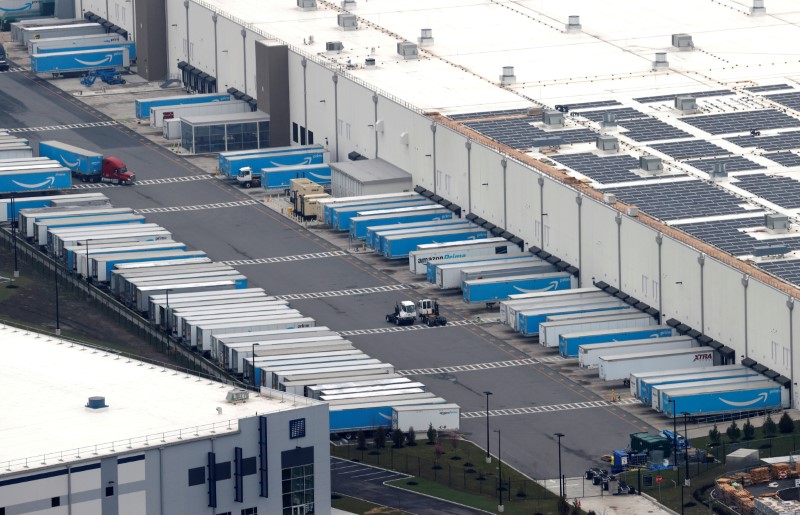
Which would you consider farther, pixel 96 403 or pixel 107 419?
pixel 96 403

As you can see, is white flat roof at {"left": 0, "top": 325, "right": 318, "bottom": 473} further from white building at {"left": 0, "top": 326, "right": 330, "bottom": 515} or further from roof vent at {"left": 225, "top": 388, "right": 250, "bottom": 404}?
roof vent at {"left": 225, "top": 388, "right": 250, "bottom": 404}

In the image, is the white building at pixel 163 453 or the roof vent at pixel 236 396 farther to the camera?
the roof vent at pixel 236 396

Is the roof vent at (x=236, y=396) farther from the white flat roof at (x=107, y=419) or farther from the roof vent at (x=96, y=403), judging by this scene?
the roof vent at (x=96, y=403)

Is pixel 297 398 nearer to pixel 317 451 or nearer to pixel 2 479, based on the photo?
pixel 317 451

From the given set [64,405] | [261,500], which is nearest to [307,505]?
[261,500]

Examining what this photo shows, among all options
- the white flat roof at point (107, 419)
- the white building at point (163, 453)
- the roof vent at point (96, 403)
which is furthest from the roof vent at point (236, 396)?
the roof vent at point (96, 403)

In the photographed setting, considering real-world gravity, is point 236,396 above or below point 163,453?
above

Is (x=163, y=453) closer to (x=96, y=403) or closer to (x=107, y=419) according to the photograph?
(x=107, y=419)

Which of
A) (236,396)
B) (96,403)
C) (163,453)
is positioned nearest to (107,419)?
(96,403)
